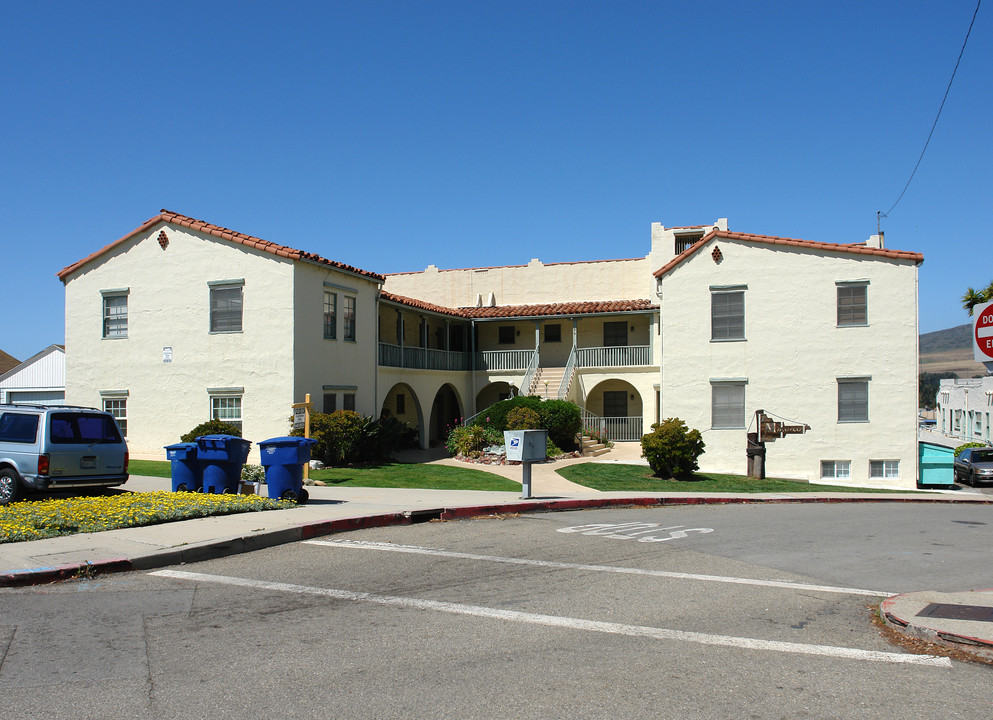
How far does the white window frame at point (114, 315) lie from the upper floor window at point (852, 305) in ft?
73.5

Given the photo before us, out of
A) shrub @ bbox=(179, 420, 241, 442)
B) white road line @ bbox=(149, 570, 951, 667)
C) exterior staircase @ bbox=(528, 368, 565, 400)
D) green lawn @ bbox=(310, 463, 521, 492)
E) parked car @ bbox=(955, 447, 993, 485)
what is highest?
exterior staircase @ bbox=(528, 368, 565, 400)

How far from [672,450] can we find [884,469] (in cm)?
866

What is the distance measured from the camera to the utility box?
15.3m

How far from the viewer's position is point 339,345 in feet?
81.4

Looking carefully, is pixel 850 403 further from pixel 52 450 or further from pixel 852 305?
pixel 52 450

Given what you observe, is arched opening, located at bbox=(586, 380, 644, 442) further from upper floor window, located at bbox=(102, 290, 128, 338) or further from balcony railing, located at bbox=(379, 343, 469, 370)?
upper floor window, located at bbox=(102, 290, 128, 338)

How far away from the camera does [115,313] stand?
25344mm

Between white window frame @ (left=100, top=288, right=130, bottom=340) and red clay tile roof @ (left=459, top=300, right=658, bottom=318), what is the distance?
14861 mm

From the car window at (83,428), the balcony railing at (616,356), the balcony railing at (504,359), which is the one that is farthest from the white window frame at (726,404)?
the car window at (83,428)

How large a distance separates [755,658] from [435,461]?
67.1 feet

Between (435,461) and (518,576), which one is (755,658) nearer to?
(518,576)

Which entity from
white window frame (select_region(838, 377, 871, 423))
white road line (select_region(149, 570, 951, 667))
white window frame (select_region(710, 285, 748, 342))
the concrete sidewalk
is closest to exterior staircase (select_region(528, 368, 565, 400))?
white window frame (select_region(710, 285, 748, 342))

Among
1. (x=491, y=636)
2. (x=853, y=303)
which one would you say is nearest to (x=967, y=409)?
(x=853, y=303)

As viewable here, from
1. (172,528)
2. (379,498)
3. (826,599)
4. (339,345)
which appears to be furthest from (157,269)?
(826,599)
